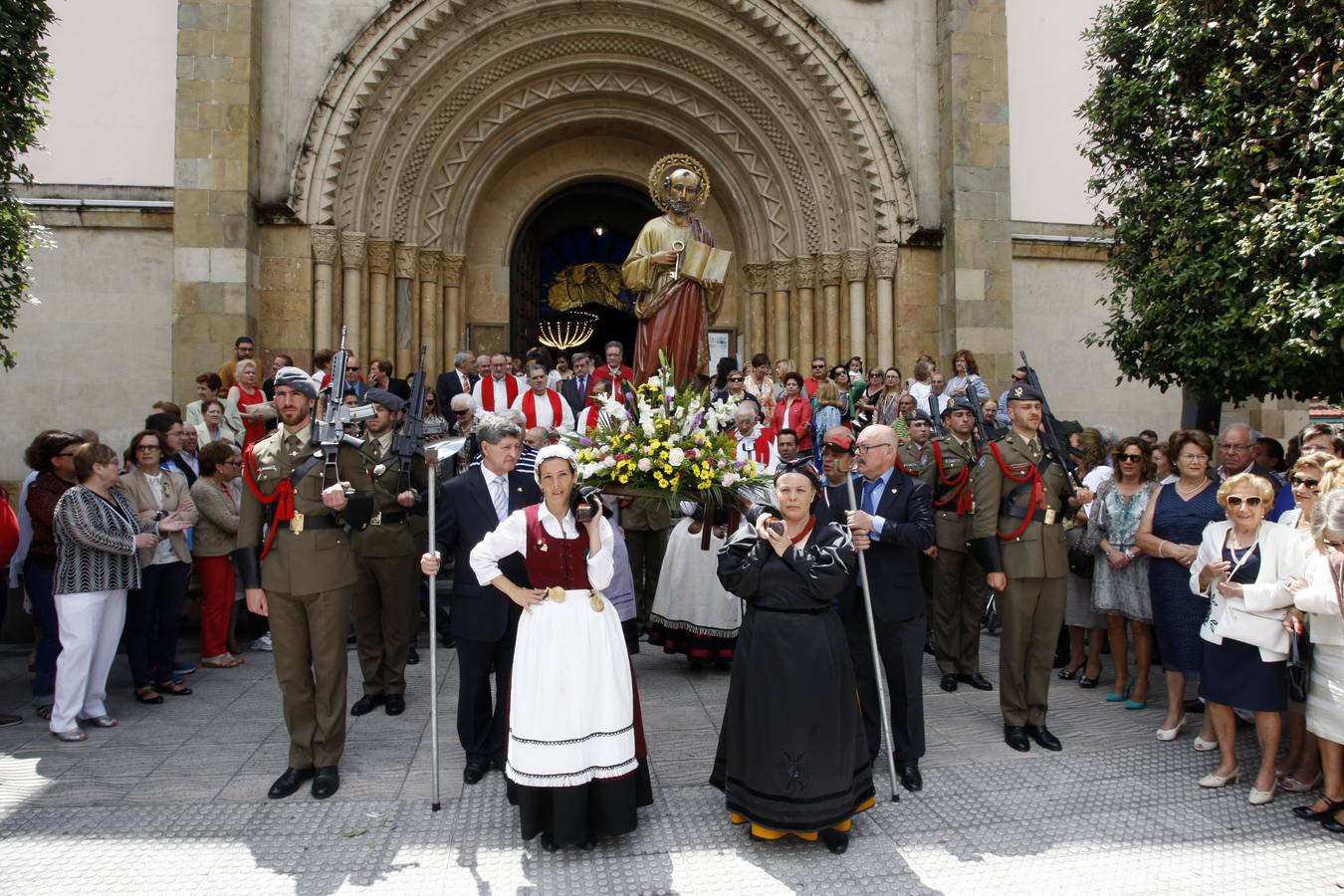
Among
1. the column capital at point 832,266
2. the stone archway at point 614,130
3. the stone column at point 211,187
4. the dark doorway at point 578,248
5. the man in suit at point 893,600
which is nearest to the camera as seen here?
the man in suit at point 893,600

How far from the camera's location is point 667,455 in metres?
4.61

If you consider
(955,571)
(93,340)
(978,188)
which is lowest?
(955,571)

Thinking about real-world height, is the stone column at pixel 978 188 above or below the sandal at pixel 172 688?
above

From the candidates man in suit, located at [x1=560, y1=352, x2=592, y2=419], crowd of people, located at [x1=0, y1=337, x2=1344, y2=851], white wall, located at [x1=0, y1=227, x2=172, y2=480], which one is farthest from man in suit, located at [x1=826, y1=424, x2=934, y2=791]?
white wall, located at [x1=0, y1=227, x2=172, y2=480]

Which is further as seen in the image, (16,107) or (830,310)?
(830,310)

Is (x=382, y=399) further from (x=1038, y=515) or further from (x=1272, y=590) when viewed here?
(x=1272, y=590)

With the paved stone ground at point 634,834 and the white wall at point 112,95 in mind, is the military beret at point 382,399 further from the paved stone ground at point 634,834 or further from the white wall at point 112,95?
the white wall at point 112,95

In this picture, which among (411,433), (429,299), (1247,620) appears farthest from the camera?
(429,299)

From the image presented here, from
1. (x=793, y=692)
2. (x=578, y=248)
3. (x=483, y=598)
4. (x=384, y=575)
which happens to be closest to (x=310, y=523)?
(x=483, y=598)

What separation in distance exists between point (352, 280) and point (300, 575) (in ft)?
26.5

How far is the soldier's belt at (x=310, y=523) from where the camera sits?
15.3 ft

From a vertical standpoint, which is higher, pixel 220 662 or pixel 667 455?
pixel 667 455

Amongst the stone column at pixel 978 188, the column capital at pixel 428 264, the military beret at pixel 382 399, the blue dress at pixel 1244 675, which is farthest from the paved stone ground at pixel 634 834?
the column capital at pixel 428 264

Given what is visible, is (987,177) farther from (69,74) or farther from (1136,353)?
(69,74)
